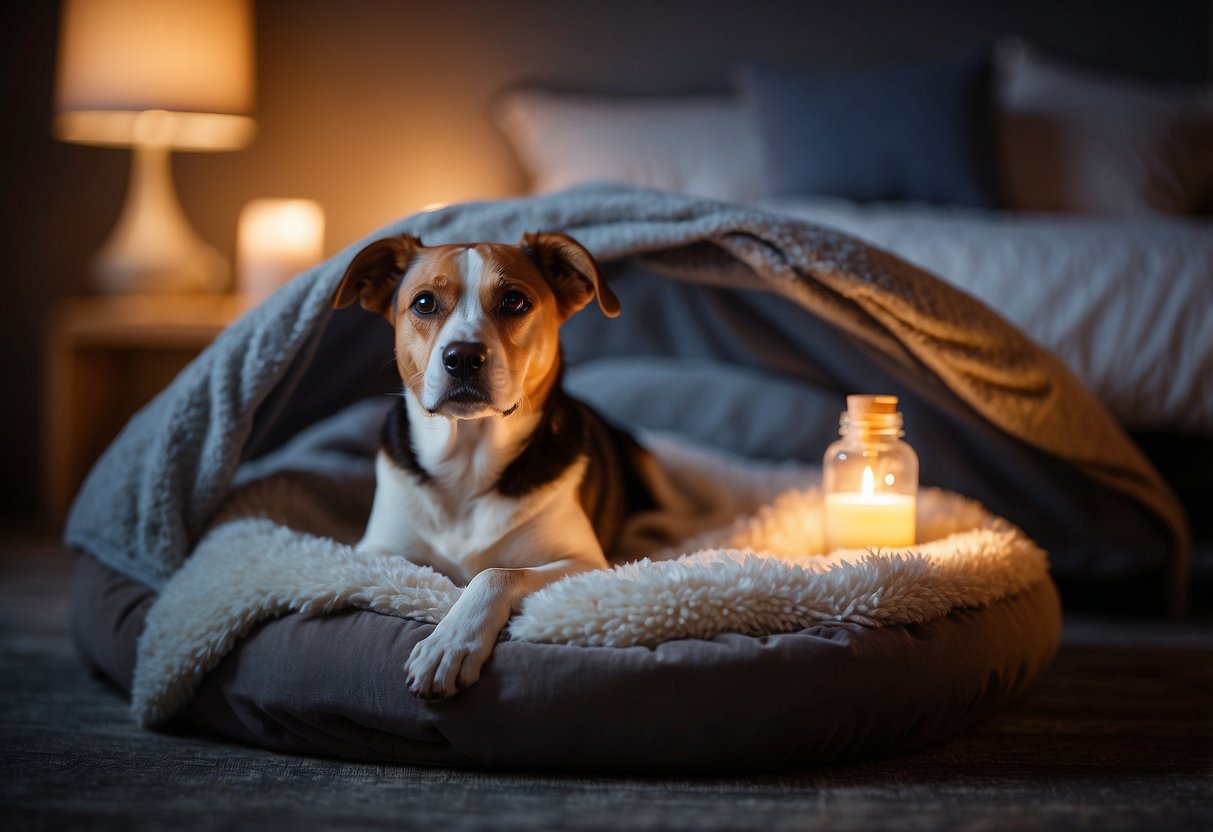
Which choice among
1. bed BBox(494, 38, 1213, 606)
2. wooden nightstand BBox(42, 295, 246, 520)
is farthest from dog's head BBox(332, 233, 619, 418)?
wooden nightstand BBox(42, 295, 246, 520)

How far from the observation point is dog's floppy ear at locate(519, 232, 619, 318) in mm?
1874

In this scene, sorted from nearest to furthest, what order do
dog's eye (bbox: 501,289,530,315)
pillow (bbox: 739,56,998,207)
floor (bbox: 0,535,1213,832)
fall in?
floor (bbox: 0,535,1213,832) → dog's eye (bbox: 501,289,530,315) → pillow (bbox: 739,56,998,207)

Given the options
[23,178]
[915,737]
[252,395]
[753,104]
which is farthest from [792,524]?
[23,178]

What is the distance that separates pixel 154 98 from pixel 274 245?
0.58 meters

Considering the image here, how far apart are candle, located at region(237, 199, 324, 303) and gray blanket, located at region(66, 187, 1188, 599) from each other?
1734mm

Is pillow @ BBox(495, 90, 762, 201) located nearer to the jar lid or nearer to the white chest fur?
the jar lid

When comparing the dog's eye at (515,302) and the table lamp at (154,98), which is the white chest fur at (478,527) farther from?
the table lamp at (154,98)

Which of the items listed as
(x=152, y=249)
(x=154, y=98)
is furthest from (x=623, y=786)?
(x=152, y=249)

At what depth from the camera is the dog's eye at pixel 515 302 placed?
71.2 inches

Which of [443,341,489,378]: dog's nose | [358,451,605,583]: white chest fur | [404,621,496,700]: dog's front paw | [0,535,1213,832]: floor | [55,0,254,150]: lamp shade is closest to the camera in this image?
[0,535,1213,832]: floor

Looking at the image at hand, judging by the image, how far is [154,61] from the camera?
3781mm

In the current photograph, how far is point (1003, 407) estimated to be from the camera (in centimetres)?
228

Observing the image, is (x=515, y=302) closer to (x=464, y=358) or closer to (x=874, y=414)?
(x=464, y=358)

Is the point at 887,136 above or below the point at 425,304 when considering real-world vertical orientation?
above
